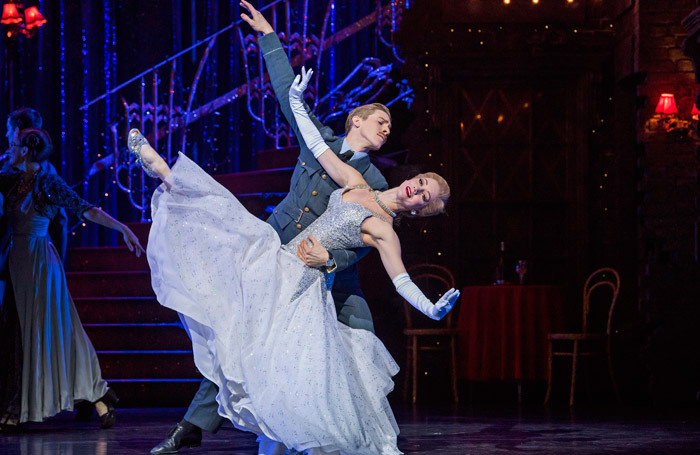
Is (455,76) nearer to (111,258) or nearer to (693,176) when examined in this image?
(693,176)

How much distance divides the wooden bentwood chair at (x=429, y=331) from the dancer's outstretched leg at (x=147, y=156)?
3.71 metres

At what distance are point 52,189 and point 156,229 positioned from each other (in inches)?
73.1

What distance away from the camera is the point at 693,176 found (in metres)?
7.37

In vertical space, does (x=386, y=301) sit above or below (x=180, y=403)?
above

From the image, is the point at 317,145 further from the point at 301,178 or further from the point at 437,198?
the point at 437,198

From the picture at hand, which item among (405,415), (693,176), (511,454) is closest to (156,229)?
(511,454)

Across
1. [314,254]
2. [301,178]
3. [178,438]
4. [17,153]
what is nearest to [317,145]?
[301,178]

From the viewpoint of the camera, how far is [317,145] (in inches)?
134

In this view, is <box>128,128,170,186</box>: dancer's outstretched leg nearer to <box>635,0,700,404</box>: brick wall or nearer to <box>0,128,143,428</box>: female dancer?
<box>0,128,143,428</box>: female dancer

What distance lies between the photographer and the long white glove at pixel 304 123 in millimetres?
3408

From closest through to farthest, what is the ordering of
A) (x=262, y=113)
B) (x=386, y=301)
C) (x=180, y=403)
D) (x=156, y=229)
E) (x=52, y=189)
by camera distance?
(x=156, y=229) → (x=52, y=189) → (x=180, y=403) → (x=386, y=301) → (x=262, y=113)

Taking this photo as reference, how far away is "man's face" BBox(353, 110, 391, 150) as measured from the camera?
11.5 ft

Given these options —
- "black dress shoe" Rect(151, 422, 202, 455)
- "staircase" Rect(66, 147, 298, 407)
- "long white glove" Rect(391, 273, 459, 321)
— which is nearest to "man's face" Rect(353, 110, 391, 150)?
"long white glove" Rect(391, 273, 459, 321)

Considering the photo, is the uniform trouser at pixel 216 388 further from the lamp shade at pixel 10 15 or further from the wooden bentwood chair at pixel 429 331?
the lamp shade at pixel 10 15
